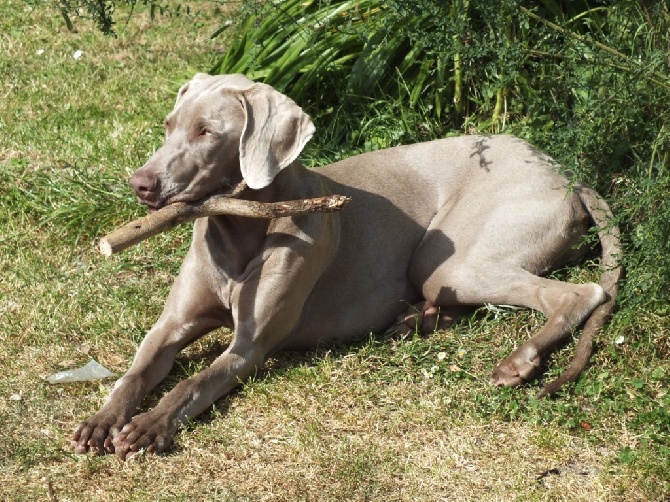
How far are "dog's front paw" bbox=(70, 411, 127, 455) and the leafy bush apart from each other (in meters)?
2.03

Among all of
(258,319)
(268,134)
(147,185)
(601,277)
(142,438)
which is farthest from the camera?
(601,277)

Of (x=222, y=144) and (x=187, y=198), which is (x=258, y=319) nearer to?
(x=187, y=198)

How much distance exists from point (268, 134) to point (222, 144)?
0.59 ft

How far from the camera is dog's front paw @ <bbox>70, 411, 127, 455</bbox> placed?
3814mm

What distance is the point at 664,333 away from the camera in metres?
4.32

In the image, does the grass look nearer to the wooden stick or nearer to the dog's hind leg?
the dog's hind leg

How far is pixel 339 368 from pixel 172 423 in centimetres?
76

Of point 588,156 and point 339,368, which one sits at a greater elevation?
point 588,156

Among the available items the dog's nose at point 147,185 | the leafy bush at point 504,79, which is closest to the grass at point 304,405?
the leafy bush at point 504,79

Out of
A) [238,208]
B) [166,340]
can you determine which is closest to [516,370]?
[238,208]

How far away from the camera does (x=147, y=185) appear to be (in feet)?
13.2

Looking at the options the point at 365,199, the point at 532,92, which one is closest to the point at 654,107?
the point at 532,92

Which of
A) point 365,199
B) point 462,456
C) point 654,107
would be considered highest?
point 654,107

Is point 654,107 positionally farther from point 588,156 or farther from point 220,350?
point 220,350
